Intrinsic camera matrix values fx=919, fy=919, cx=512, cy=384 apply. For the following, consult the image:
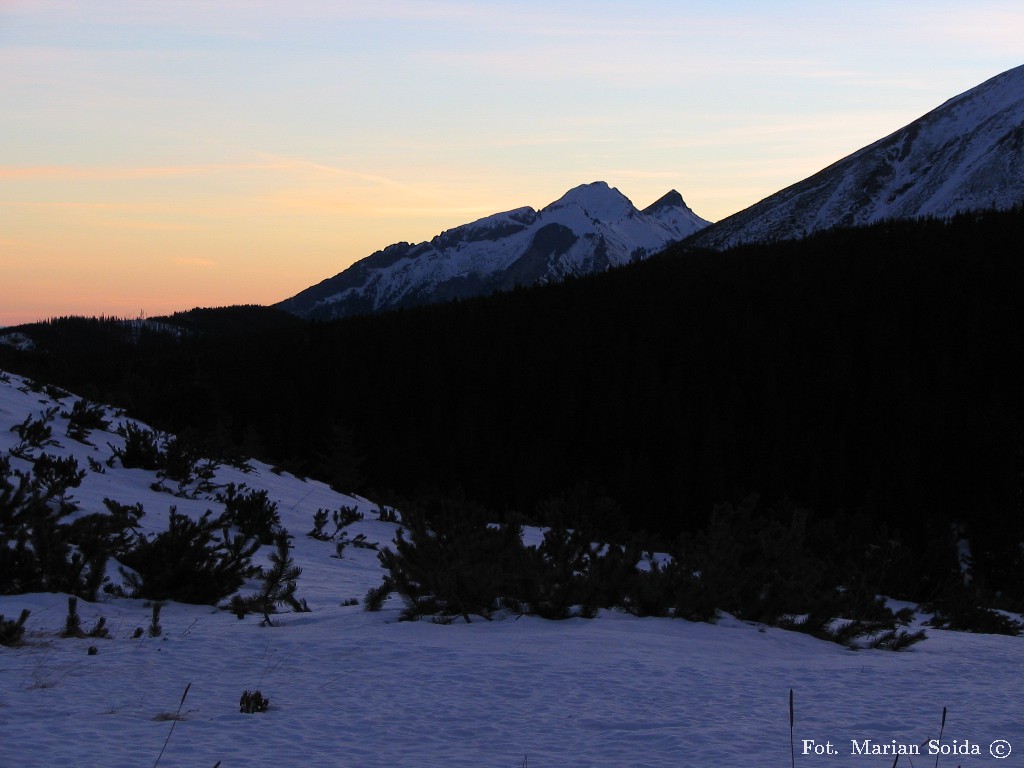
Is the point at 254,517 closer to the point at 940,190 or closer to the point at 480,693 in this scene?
the point at 480,693

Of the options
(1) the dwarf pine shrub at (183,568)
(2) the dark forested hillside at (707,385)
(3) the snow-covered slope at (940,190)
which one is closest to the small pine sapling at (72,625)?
(1) the dwarf pine shrub at (183,568)

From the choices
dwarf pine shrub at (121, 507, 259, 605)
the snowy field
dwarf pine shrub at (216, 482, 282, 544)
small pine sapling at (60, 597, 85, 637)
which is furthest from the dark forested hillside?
small pine sapling at (60, 597, 85, 637)

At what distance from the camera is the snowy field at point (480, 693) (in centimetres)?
383

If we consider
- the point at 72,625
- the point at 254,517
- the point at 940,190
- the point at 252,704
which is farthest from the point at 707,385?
the point at 940,190

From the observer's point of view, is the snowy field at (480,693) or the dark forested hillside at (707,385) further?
the dark forested hillside at (707,385)

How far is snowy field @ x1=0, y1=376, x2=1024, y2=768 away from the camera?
3.83 metres

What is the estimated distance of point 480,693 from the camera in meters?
4.66

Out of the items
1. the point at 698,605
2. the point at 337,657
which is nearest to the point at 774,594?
the point at 698,605
